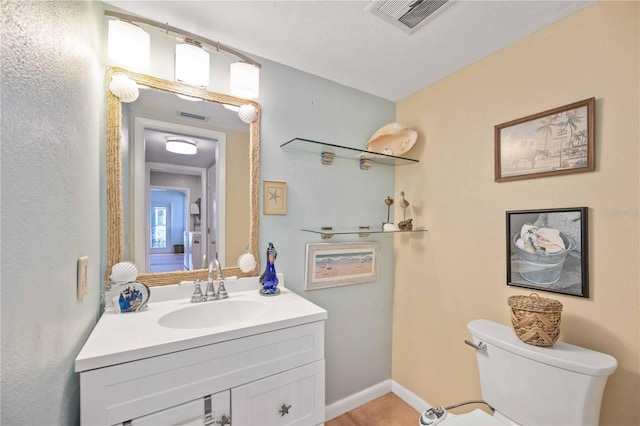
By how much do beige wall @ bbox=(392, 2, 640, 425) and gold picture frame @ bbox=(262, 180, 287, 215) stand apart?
0.94 m

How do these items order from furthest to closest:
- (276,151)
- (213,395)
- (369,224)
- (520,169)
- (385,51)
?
(369,224), (276,151), (385,51), (520,169), (213,395)

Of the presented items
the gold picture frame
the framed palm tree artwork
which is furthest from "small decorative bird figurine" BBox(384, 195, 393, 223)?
the gold picture frame

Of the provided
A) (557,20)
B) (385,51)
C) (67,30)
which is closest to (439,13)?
(385,51)

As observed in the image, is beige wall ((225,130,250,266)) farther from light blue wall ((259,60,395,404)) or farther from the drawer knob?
the drawer knob

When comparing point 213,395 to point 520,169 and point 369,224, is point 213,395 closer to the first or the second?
point 369,224

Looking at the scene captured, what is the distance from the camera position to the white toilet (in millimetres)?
958

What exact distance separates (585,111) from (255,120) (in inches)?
60.6

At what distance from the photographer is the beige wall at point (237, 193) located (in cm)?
146

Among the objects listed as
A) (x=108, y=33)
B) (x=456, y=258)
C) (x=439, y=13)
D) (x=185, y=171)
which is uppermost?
(x=439, y=13)

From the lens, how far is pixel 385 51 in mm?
1471

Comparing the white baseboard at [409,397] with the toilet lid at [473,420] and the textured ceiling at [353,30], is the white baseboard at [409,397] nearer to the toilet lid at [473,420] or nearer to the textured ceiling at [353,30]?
the toilet lid at [473,420]

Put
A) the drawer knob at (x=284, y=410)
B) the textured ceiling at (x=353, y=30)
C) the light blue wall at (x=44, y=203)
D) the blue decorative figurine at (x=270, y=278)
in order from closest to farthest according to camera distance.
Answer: the light blue wall at (x=44, y=203)
the drawer knob at (x=284, y=410)
the textured ceiling at (x=353, y=30)
the blue decorative figurine at (x=270, y=278)

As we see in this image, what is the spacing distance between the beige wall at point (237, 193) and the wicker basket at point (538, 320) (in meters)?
1.33

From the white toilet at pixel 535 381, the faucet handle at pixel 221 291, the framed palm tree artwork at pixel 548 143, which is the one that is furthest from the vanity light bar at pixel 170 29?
the white toilet at pixel 535 381
